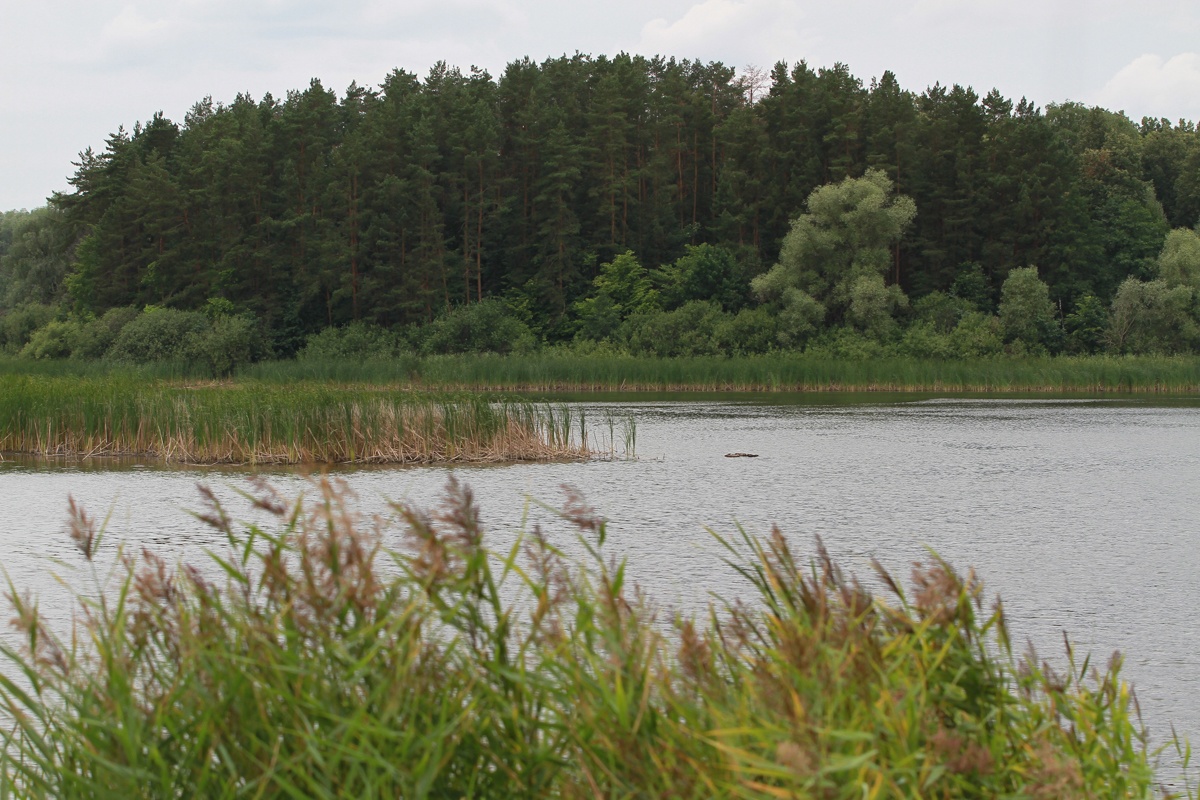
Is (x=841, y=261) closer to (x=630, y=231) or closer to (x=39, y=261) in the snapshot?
(x=630, y=231)

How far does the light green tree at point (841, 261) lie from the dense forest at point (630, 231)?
131mm

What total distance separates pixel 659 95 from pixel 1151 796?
6956cm

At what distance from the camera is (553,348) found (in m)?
54.8

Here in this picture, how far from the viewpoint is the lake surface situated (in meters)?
8.70

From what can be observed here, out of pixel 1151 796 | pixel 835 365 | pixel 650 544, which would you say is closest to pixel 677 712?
pixel 1151 796

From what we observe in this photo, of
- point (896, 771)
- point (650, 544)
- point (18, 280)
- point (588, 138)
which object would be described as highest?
point (588, 138)

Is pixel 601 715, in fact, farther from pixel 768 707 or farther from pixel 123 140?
pixel 123 140

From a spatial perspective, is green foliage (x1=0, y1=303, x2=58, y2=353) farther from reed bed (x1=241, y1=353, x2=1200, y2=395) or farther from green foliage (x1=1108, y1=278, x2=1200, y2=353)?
green foliage (x1=1108, y1=278, x2=1200, y2=353)

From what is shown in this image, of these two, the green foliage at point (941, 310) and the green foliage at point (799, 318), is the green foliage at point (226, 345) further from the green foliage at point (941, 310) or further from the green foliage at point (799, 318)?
the green foliage at point (941, 310)

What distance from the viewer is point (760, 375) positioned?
42.7 m

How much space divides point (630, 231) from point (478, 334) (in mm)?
12178

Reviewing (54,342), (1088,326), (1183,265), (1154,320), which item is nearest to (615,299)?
(1088,326)

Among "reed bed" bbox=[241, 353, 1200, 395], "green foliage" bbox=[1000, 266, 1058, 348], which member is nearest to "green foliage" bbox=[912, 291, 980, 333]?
"green foliage" bbox=[1000, 266, 1058, 348]

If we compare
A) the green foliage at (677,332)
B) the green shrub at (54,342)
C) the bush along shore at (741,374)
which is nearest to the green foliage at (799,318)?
the green foliage at (677,332)
